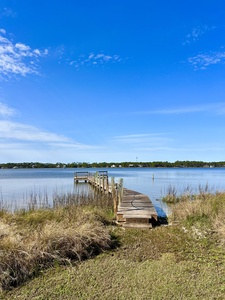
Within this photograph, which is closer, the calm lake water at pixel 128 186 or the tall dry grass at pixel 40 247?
the tall dry grass at pixel 40 247

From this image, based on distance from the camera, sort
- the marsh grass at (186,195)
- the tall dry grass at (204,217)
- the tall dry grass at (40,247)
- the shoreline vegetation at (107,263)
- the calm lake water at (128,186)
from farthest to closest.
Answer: the calm lake water at (128,186) → the marsh grass at (186,195) → the tall dry grass at (204,217) → the tall dry grass at (40,247) → the shoreline vegetation at (107,263)

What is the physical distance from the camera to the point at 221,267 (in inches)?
170

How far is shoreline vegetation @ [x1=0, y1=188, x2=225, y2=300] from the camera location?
12.0 feet

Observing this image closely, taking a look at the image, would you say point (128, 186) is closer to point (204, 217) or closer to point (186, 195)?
point (186, 195)

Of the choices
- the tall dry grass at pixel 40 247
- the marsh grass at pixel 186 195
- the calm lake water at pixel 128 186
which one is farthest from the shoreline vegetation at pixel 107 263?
the calm lake water at pixel 128 186

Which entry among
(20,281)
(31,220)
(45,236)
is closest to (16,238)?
(45,236)

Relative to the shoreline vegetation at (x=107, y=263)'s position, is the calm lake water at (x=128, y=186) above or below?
below

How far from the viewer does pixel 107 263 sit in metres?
4.66

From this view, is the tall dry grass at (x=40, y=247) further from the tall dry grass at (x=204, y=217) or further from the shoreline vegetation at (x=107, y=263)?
the tall dry grass at (x=204, y=217)

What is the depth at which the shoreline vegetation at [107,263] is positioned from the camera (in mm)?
→ 3643

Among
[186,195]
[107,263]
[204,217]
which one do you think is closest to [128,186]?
[186,195]

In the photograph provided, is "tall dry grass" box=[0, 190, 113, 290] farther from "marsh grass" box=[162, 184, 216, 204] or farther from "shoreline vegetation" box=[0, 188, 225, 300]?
"marsh grass" box=[162, 184, 216, 204]

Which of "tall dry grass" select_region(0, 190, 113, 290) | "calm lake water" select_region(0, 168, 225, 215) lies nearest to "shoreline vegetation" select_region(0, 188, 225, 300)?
"tall dry grass" select_region(0, 190, 113, 290)

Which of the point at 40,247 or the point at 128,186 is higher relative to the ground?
the point at 40,247
